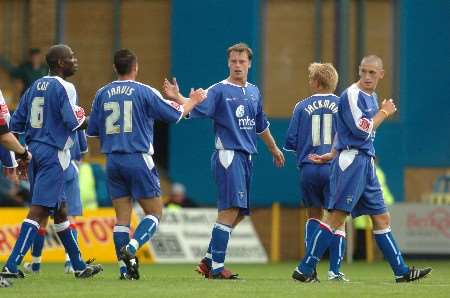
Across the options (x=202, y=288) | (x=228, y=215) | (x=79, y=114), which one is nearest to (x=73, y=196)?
(x=228, y=215)

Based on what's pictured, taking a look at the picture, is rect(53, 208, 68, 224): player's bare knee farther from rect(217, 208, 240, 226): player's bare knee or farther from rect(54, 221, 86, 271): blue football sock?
rect(217, 208, 240, 226): player's bare knee

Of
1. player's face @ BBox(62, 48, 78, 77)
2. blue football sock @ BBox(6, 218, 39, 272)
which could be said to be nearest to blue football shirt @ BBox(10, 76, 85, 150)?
player's face @ BBox(62, 48, 78, 77)

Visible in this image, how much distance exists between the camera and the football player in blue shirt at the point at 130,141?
13414 mm

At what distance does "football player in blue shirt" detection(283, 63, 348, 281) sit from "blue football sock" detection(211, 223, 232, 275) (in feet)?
2.78

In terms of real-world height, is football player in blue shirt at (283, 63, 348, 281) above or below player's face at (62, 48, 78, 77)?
below

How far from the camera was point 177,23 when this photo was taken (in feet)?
77.8

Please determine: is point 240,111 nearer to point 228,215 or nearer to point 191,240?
point 228,215

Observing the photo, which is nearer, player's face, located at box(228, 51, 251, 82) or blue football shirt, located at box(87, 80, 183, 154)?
blue football shirt, located at box(87, 80, 183, 154)

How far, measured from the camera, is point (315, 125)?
1438 centimetres

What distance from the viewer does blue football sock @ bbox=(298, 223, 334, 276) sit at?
1316cm

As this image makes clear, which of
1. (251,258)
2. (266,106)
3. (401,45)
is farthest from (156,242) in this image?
(401,45)

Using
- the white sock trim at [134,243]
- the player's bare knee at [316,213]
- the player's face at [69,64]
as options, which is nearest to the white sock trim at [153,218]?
the white sock trim at [134,243]

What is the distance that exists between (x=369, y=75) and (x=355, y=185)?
3.37ft

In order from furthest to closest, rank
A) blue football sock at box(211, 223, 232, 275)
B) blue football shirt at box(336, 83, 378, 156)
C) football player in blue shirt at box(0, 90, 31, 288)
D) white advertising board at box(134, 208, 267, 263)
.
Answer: white advertising board at box(134, 208, 267, 263) < blue football sock at box(211, 223, 232, 275) < blue football shirt at box(336, 83, 378, 156) < football player in blue shirt at box(0, 90, 31, 288)
